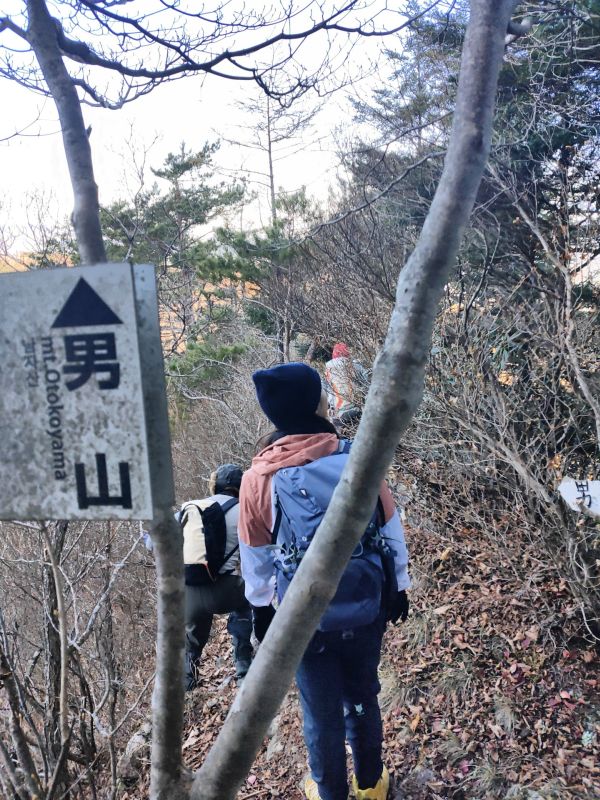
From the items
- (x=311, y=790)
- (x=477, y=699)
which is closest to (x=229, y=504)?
(x=311, y=790)

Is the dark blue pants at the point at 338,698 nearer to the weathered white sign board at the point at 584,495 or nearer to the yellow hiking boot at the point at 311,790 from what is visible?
the yellow hiking boot at the point at 311,790

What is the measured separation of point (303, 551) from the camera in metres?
2.17

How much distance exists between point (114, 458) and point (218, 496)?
281 centimetres

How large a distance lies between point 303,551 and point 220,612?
2057mm

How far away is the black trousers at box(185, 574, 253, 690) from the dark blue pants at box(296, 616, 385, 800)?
1363 mm

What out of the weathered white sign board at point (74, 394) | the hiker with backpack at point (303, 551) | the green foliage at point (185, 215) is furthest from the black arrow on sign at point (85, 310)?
the green foliage at point (185, 215)

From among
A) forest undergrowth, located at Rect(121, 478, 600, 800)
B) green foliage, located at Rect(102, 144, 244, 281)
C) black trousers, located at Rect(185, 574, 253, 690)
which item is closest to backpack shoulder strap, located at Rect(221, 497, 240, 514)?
black trousers, located at Rect(185, 574, 253, 690)

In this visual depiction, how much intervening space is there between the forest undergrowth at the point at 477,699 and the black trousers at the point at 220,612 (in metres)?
0.50

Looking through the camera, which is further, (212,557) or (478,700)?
(212,557)

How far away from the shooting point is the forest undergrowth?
10.3 ft

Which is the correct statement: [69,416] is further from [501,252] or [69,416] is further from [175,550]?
[501,252]

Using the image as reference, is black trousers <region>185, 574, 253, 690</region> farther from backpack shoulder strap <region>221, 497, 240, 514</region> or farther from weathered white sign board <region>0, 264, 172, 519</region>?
weathered white sign board <region>0, 264, 172, 519</region>

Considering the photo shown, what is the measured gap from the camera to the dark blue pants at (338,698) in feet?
7.50

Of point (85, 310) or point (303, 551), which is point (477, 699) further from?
point (85, 310)
